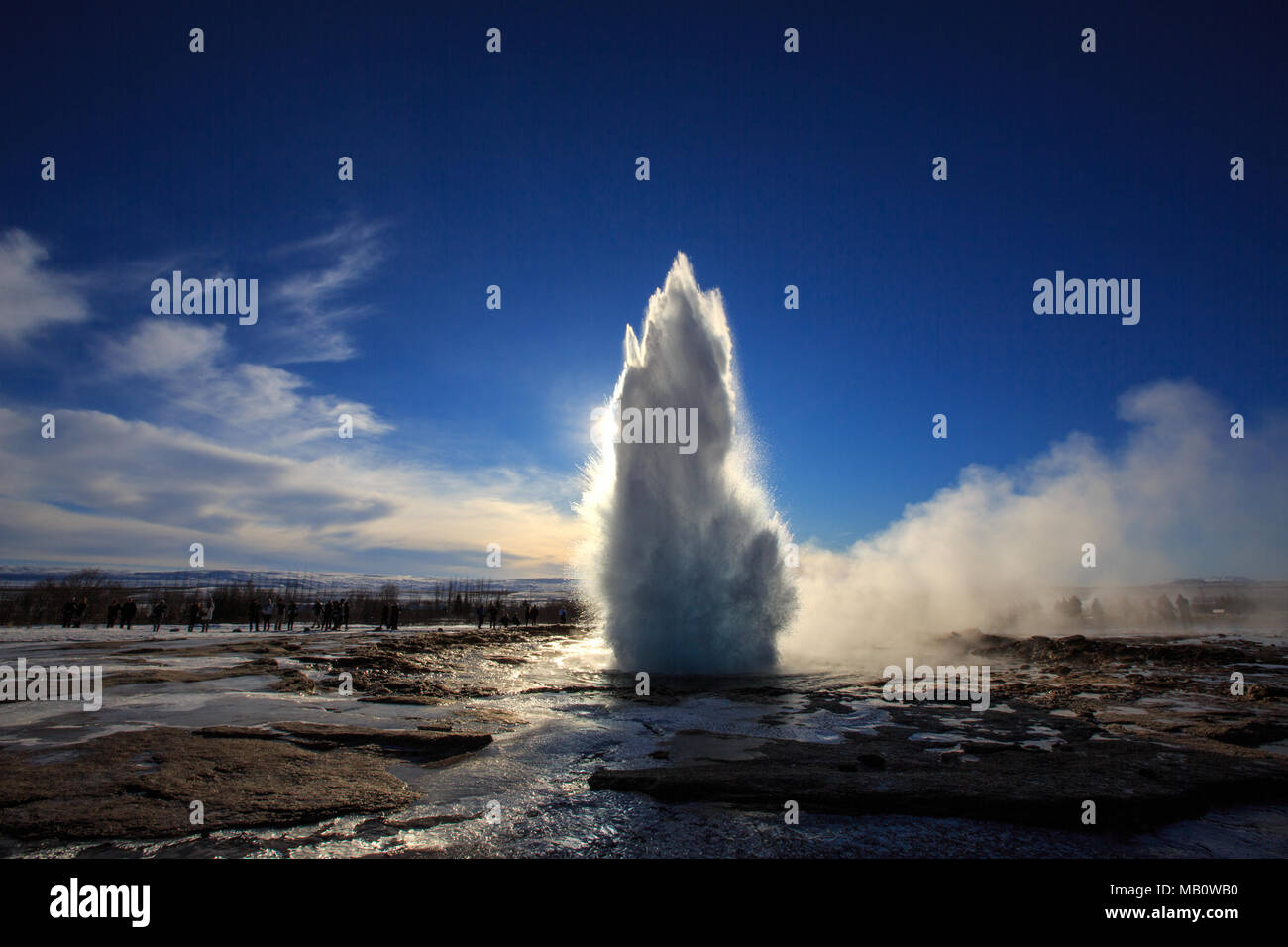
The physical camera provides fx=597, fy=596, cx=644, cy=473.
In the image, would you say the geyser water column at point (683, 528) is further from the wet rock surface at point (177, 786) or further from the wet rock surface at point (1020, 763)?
the wet rock surface at point (177, 786)

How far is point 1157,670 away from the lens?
16438 mm

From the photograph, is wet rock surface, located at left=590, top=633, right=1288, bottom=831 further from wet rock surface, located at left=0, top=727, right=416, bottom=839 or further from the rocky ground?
wet rock surface, located at left=0, top=727, right=416, bottom=839

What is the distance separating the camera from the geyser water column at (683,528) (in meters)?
16.1

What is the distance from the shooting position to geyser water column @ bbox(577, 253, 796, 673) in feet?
53.0

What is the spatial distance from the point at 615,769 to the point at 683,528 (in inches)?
401

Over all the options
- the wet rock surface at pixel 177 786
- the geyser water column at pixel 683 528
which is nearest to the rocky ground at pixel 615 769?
the wet rock surface at pixel 177 786

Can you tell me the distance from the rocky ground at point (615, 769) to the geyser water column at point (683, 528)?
3.95 meters

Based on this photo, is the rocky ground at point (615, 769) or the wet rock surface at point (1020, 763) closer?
the rocky ground at point (615, 769)

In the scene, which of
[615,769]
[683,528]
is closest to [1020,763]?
[615,769]

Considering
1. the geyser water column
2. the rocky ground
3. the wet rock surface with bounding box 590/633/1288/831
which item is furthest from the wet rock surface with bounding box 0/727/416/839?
the geyser water column

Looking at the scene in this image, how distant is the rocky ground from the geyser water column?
395 centimetres
